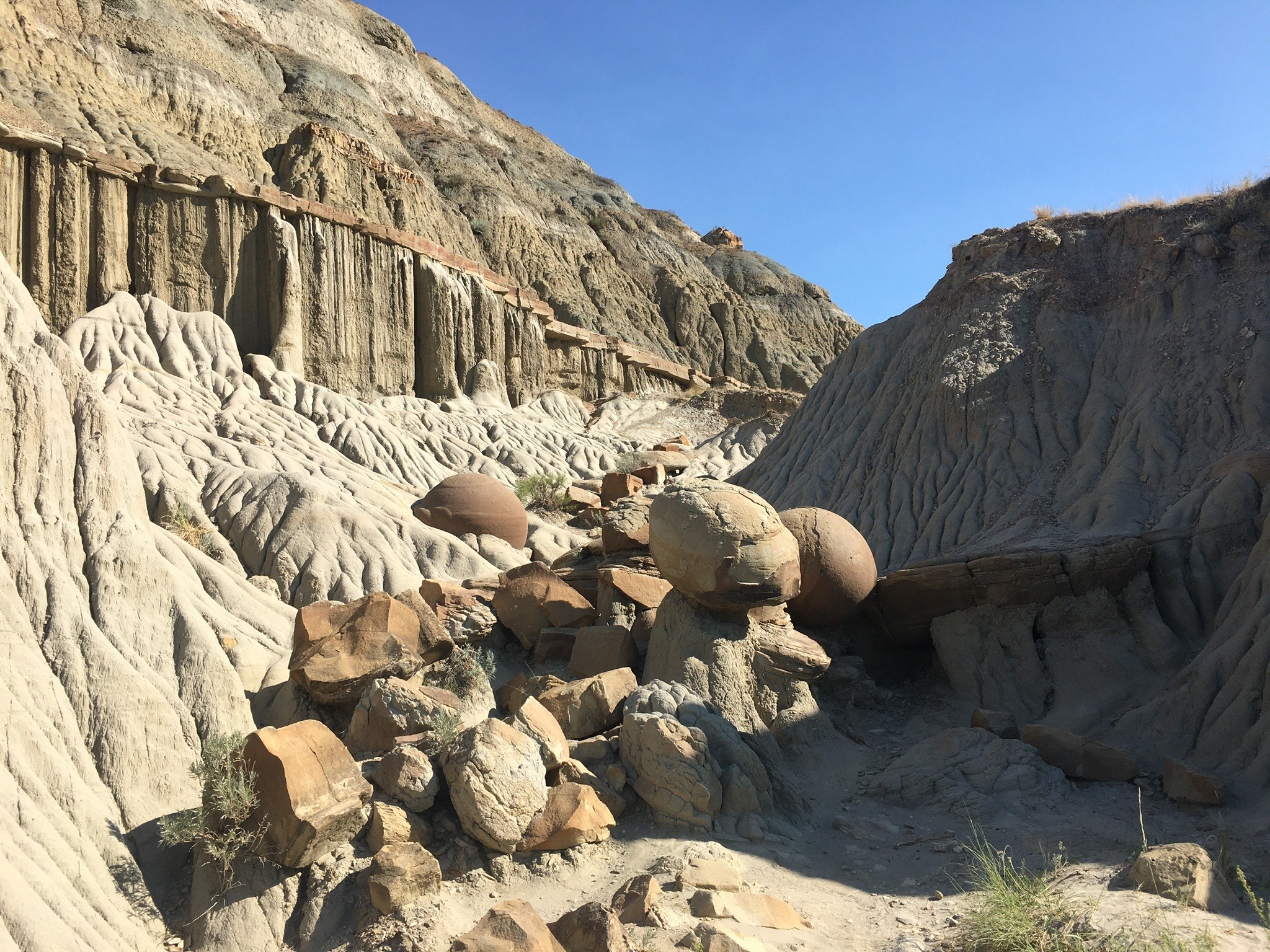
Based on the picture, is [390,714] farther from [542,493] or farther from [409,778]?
[542,493]

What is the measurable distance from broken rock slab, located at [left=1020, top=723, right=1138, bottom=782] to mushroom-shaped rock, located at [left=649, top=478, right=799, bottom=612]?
2474 millimetres

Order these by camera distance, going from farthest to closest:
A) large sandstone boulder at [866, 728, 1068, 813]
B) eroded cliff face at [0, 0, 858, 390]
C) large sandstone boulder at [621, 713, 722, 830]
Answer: eroded cliff face at [0, 0, 858, 390], large sandstone boulder at [866, 728, 1068, 813], large sandstone boulder at [621, 713, 722, 830]

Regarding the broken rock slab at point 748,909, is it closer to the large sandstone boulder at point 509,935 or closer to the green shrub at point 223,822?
the large sandstone boulder at point 509,935

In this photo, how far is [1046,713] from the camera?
31.2 ft

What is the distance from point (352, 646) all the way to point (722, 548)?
3177 millimetres

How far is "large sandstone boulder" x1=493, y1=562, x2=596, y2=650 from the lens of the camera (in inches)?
384

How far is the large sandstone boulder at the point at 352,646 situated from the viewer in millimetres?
7691

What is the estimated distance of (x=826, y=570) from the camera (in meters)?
10.0

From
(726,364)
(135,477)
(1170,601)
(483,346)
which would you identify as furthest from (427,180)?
(1170,601)

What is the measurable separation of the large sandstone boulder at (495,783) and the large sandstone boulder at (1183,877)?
378cm

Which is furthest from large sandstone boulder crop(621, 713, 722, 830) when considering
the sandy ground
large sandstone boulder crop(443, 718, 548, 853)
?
large sandstone boulder crop(443, 718, 548, 853)

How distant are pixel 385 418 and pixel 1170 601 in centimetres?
1767

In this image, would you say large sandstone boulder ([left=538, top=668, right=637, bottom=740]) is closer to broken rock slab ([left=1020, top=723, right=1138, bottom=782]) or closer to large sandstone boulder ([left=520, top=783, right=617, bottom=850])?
large sandstone boulder ([left=520, top=783, right=617, bottom=850])

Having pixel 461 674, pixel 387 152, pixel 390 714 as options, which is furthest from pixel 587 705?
pixel 387 152
